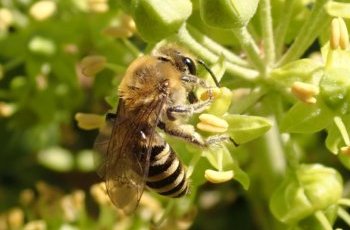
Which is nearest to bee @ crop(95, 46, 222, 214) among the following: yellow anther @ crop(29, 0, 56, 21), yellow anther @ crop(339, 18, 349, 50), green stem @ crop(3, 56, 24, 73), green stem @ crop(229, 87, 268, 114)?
green stem @ crop(229, 87, 268, 114)

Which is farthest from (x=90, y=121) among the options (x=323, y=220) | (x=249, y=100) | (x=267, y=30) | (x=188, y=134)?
(x=323, y=220)

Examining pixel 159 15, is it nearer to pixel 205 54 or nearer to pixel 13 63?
pixel 205 54

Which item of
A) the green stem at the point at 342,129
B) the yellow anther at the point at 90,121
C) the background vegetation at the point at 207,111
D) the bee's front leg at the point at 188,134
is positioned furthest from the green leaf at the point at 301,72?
the yellow anther at the point at 90,121

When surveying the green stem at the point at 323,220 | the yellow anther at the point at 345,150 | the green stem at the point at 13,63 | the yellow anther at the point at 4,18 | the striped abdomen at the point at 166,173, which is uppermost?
the yellow anther at the point at 345,150

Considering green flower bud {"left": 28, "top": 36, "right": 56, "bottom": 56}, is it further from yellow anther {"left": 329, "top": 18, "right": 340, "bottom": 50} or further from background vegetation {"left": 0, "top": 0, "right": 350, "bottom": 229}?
yellow anther {"left": 329, "top": 18, "right": 340, "bottom": 50}

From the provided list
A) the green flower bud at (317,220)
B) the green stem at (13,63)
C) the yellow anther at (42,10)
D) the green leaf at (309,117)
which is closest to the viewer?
the green leaf at (309,117)

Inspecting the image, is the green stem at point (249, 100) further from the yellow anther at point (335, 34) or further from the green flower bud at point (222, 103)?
the yellow anther at point (335, 34)

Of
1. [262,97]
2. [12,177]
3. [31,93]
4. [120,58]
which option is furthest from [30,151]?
[262,97]
